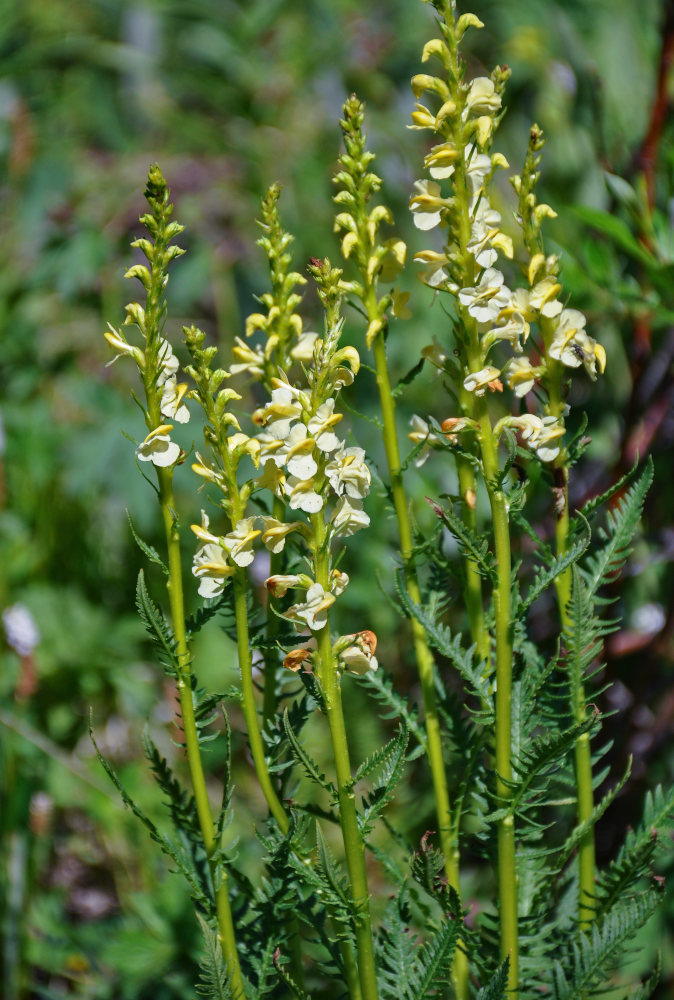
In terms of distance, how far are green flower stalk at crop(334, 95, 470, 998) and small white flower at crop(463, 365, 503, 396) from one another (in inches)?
3.3

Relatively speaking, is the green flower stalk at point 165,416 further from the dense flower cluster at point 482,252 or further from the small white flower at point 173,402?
the dense flower cluster at point 482,252

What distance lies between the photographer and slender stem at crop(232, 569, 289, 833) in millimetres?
565

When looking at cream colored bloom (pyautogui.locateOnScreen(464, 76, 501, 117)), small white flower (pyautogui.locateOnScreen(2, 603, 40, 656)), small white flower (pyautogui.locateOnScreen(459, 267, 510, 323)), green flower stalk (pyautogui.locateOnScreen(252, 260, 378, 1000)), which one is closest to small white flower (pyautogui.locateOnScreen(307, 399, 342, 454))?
green flower stalk (pyautogui.locateOnScreen(252, 260, 378, 1000))

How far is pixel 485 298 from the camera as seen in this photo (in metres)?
0.53

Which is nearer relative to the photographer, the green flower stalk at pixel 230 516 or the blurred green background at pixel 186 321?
the green flower stalk at pixel 230 516

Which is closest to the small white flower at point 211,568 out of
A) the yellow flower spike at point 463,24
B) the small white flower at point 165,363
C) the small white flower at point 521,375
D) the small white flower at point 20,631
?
the small white flower at point 165,363

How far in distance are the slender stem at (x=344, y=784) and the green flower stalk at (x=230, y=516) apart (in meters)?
0.04

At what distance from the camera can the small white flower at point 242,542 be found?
52cm

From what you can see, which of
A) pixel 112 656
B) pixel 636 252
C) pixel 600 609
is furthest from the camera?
pixel 112 656

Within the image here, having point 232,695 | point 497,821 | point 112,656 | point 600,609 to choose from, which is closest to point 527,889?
point 497,821

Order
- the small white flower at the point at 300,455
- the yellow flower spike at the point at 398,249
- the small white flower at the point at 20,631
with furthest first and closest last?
the small white flower at the point at 20,631 < the yellow flower spike at the point at 398,249 < the small white flower at the point at 300,455

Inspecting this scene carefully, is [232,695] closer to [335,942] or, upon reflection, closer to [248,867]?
[335,942]

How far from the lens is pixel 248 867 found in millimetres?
1182

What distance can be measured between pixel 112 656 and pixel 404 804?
0.52m
